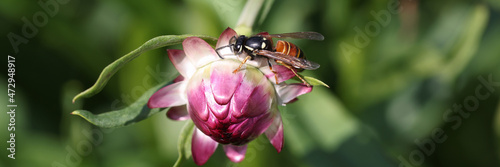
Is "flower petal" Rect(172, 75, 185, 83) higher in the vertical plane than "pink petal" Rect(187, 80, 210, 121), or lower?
higher

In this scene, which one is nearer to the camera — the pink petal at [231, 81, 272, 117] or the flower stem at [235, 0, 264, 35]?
the pink petal at [231, 81, 272, 117]

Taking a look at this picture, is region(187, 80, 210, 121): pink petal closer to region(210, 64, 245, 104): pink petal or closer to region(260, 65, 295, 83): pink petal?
region(210, 64, 245, 104): pink petal

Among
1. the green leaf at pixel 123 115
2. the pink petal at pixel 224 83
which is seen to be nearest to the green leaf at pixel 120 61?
the green leaf at pixel 123 115

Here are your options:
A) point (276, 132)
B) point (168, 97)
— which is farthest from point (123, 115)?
point (276, 132)

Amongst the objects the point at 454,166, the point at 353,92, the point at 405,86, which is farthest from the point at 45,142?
the point at 454,166

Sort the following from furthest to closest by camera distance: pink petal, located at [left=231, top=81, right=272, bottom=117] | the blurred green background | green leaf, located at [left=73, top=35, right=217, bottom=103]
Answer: the blurred green background
pink petal, located at [left=231, top=81, right=272, bottom=117]
green leaf, located at [left=73, top=35, right=217, bottom=103]

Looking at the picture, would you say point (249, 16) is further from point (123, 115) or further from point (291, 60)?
point (123, 115)

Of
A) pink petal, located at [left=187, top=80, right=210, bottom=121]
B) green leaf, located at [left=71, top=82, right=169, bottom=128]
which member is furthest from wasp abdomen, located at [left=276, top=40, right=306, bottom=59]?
green leaf, located at [left=71, top=82, right=169, bottom=128]
